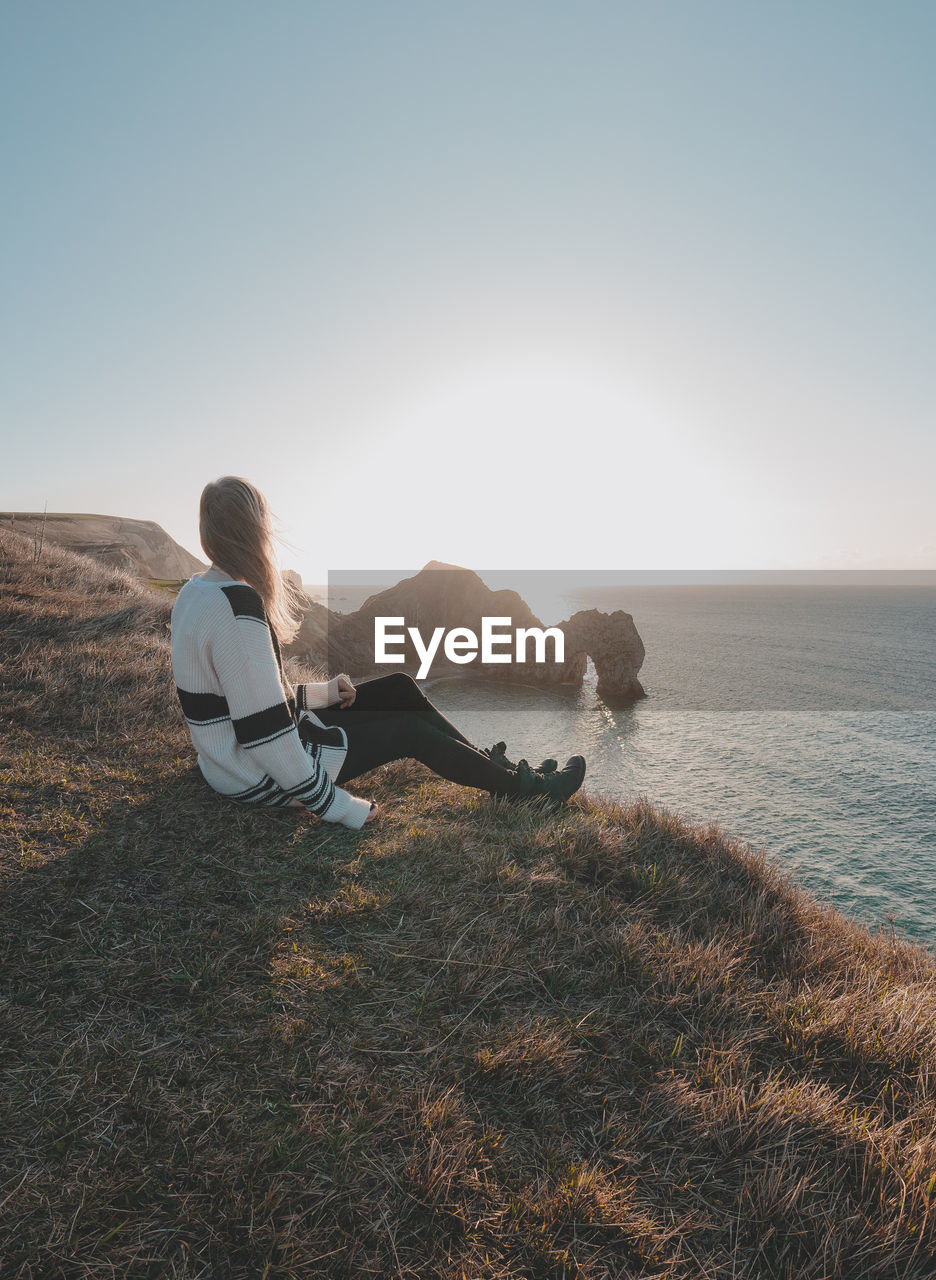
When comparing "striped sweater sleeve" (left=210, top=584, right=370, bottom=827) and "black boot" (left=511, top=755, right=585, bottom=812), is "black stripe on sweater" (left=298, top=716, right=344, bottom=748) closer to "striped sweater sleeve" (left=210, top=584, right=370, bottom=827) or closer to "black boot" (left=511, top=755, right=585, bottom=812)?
"striped sweater sleeve" (left=210, top=584, right=370, bottom=827)

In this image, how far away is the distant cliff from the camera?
1059 inches

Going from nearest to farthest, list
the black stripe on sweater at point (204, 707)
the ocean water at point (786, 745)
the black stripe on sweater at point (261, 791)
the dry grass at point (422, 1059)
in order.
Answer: the dry grass at point (422, 1059) → the black stripe on sweater at point (204, 707) → the black stripe on sweater at point (261, 791) → the ocean water at point (786, 745)

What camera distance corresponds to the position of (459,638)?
5669 cm

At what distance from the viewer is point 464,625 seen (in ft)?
182

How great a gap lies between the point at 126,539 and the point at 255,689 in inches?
1650

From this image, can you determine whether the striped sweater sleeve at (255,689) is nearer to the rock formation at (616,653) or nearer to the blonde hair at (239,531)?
the blonde hair at (239,531)

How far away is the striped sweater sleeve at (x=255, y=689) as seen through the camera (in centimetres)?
319

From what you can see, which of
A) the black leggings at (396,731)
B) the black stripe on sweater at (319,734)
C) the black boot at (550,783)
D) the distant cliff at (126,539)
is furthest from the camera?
the distant cliff at (126,539)

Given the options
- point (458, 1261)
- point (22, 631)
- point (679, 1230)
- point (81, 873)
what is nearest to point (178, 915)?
point (81, 873)

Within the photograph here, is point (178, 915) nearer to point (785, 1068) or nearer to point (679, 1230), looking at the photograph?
point (679, 1230)

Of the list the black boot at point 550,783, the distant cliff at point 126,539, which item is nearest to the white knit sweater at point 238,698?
the black boot at point 550,783

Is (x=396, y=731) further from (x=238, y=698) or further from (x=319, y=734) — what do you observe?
(x=238, y=698)

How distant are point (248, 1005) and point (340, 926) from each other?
699 mm

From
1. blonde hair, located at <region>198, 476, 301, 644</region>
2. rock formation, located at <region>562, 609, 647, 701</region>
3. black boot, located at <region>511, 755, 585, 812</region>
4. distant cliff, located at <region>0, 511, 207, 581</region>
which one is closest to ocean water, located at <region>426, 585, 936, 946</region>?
rock formation, located at <region>562, 609, 647, 701</region>
